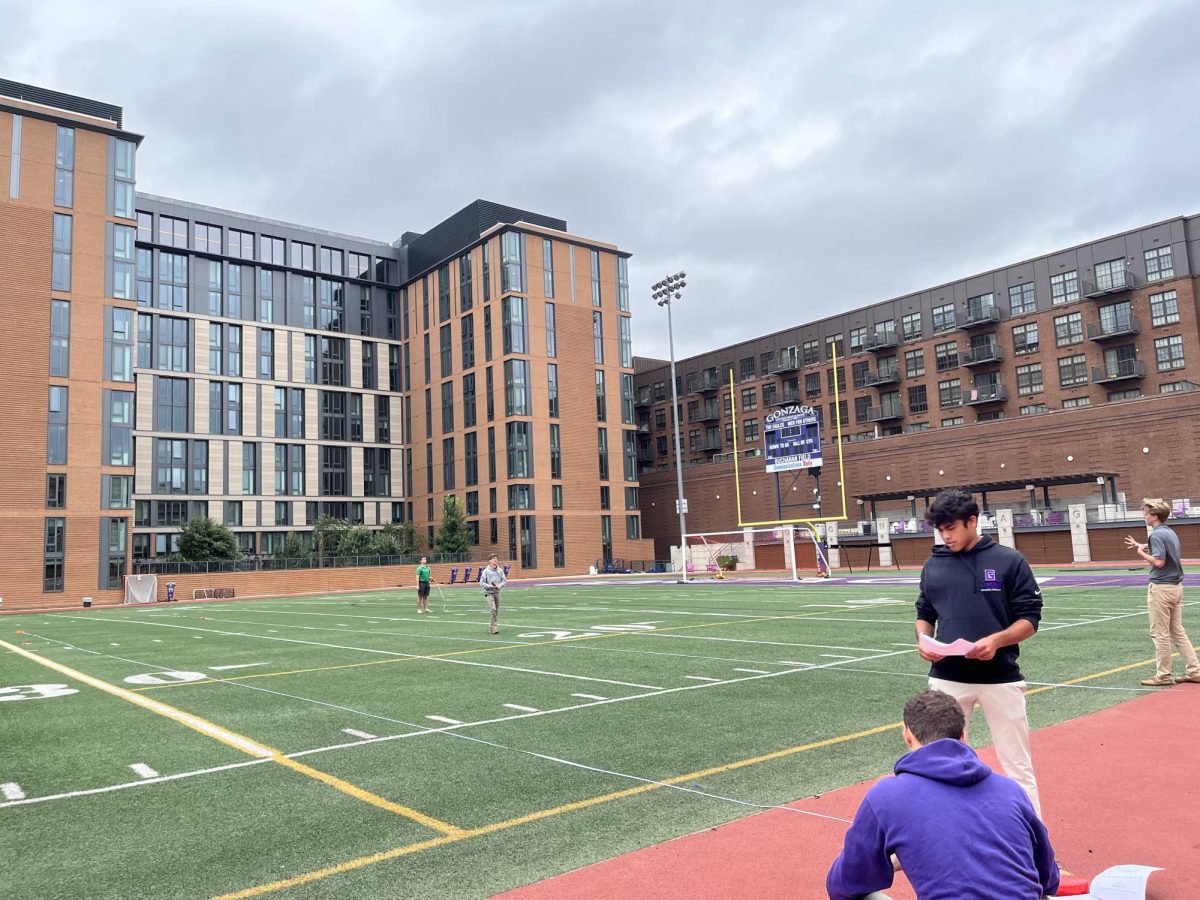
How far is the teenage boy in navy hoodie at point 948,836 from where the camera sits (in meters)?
2.89

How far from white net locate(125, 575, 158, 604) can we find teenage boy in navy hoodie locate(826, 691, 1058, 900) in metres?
59.3

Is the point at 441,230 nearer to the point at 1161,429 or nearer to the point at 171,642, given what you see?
the point at 1161,429

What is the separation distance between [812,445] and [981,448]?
23348 millimetres

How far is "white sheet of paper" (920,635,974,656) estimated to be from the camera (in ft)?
16.3

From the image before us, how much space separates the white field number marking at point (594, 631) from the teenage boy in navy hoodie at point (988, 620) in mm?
13560

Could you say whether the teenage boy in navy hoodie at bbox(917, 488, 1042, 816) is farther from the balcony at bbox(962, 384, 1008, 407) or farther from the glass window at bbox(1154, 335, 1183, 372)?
the balcony at bbox(962, 384, 1008, 407)

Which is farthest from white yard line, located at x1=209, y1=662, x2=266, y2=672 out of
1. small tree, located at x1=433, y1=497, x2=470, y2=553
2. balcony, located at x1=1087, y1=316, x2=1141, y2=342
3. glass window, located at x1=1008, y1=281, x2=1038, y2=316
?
glass window, located at x1=1008, y1=281, x2=1038, y2=316

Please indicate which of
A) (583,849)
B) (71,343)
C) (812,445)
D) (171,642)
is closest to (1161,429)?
(812,445)

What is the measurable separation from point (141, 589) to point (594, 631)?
1781 inches

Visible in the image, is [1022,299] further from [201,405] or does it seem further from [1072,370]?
[201,405]

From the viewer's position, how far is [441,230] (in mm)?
84125

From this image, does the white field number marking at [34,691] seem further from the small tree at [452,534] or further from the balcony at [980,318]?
the balcony at [980,318]

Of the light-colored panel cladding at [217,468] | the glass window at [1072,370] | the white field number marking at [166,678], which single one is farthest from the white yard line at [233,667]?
the light-colored panel cladding at [217,468]

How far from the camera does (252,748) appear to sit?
8.61m
